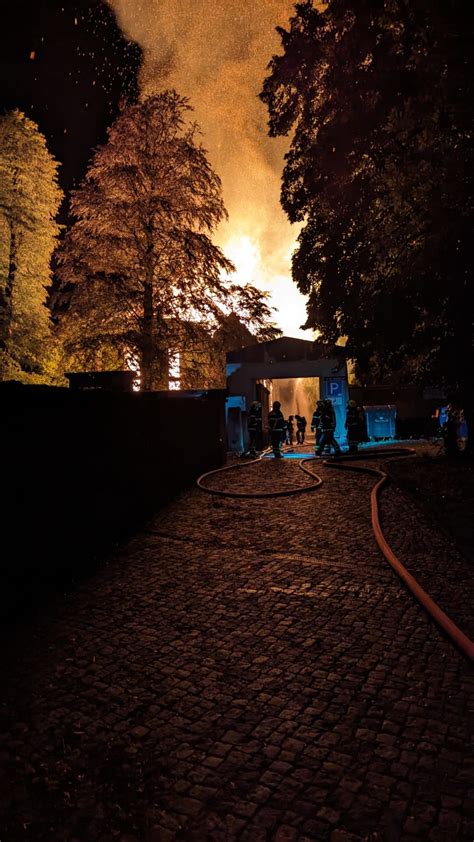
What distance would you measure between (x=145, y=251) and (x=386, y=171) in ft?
33.7

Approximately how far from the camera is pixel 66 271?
50.3ft

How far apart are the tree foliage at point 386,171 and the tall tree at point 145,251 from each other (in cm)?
390

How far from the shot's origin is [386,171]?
7762 mm

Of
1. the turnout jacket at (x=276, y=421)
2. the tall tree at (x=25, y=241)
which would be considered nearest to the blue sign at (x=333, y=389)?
the turnout jacket at (x=276, y=421)

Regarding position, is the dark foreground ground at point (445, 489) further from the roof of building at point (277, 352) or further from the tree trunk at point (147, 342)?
the roof of building at point (277, 352)

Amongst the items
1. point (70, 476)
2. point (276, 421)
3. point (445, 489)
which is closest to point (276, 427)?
point (276, 421)

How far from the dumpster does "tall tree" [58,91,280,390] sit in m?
8.73

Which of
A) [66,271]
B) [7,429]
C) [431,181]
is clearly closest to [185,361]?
[66,271]

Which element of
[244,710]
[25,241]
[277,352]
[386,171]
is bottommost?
[244,710]

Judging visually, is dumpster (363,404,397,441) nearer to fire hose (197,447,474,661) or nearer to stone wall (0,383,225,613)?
fire hose (197,447,474,661)

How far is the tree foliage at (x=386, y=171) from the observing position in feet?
20.3

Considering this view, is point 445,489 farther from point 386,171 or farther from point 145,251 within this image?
point 145,251

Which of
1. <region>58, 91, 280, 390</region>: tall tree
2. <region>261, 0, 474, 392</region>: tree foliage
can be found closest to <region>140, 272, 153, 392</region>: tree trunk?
<region>58, 91, 280, 390</region>: tall tree

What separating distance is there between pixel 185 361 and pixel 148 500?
9835mm
